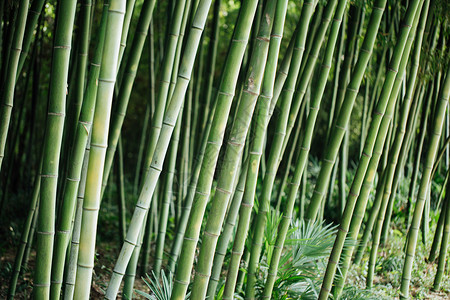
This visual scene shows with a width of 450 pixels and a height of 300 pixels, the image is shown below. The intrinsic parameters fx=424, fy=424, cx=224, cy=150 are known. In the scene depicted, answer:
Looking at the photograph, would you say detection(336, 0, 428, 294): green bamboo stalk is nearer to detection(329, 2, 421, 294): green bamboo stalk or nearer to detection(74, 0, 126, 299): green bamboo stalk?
detection(329, 2, 421, 294): green bamboo stalk

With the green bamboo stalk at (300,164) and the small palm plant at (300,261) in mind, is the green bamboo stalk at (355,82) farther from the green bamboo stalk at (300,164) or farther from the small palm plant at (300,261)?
the small palm plant at (300,261)

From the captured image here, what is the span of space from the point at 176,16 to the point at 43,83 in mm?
3275

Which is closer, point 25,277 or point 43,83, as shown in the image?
point 25,277

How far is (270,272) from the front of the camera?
154cm

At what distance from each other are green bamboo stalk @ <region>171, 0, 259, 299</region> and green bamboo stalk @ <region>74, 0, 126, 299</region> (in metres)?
0.26

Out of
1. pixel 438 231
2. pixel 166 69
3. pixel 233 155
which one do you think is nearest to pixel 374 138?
pixel 233 155

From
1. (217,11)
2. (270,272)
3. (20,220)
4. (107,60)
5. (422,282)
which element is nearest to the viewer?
(107,60)

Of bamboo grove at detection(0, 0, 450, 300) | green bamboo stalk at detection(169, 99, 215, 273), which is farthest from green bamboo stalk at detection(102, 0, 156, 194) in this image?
green bamboo stalk at detection(169, 99, 215, 273)

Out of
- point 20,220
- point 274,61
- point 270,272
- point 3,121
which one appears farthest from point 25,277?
point 274,61

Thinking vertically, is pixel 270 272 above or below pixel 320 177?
below

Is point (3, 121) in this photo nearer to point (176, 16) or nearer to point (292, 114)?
point (176, 16)

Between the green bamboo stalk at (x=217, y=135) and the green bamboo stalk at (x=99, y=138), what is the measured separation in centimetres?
26

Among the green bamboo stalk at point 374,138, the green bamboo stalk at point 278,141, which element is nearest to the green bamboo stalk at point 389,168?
the green bamboo stalk at point 374,138

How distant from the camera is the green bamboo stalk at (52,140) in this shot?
1077 mm
